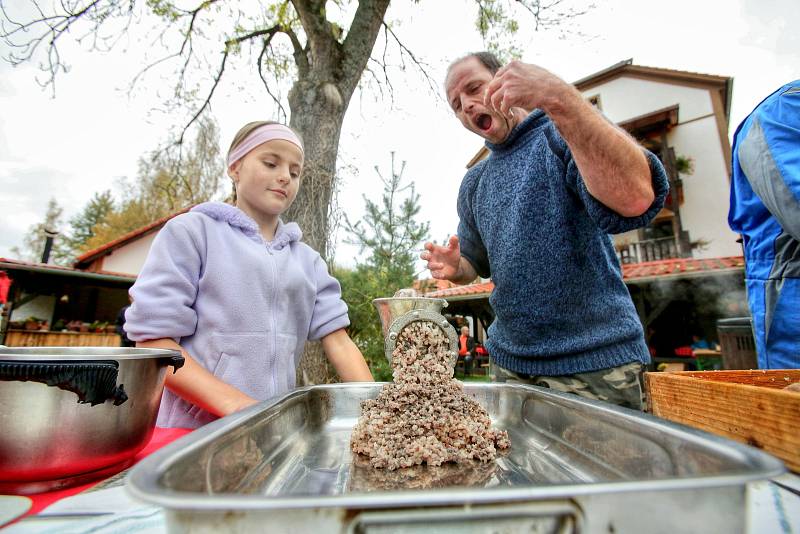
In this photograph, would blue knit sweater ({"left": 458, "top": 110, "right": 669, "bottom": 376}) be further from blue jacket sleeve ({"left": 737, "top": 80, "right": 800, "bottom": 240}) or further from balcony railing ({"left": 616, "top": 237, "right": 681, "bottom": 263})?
balcony railing ({"left": 616, "top": 237, "right": 681, "bottom": 263})

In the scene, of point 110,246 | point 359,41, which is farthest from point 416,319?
point 110,246

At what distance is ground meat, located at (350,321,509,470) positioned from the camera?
947 mm

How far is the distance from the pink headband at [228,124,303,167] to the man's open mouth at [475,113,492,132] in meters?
0.84

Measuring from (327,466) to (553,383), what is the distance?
971mm

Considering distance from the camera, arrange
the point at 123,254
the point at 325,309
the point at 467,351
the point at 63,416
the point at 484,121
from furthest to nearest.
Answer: the point at 123,254 → the point at 467,351 → the point at 484,121 → the point at 325,309 → the point at 63,416

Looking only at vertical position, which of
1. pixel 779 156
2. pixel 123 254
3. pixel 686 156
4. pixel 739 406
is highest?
pixel 686 156

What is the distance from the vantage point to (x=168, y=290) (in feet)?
4.02

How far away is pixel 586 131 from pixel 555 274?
1.85ft

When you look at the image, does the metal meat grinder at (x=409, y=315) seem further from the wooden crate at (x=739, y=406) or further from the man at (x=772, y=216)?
the man at (x=772, y=216)

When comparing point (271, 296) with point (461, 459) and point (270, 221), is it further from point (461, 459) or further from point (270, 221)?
point (461, 459)

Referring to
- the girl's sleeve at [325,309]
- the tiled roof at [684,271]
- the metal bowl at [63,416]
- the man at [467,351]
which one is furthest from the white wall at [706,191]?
the metal bowl at [63,416]

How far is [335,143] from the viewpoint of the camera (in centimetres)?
401

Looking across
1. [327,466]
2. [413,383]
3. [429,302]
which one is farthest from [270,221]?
[327,466]

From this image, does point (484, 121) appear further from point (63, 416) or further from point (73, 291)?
point (73, 291)
